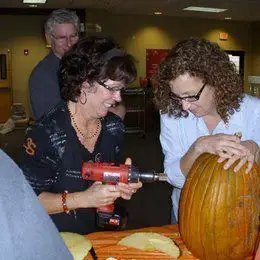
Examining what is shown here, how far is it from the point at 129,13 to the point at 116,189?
10516 mm

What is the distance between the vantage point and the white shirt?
1.61 meters

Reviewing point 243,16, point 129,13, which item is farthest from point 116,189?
point 243,16

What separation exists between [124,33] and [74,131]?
10.3m

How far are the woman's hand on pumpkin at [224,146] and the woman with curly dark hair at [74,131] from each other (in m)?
0.43

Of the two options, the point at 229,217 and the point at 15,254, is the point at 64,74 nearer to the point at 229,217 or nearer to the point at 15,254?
the point at 229,217

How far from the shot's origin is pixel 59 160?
1.54 metres

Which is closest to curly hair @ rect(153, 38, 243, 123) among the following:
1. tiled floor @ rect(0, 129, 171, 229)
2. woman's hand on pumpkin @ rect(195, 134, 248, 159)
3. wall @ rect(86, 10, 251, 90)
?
woman's hand on pumpkin @ rect(195, 134, 248, 159)

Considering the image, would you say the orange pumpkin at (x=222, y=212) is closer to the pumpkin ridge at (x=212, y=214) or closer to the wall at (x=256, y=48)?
the pumpkin ridge at (x=212, y=214)

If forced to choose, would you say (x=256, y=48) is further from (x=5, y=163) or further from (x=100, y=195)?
(x=5, y=163)

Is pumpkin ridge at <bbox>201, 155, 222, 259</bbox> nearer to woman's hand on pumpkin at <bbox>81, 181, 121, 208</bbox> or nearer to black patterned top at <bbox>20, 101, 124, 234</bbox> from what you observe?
woman's hand on pumpkin at <bbox>81, 181, 121, 208</bbox>

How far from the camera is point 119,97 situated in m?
1.60

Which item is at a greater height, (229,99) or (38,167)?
(229,99)

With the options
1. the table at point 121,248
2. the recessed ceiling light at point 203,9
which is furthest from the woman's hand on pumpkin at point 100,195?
the recessed ceiling light at point 203,9

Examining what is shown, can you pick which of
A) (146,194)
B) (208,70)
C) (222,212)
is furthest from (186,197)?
(146,194)
